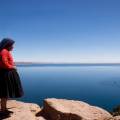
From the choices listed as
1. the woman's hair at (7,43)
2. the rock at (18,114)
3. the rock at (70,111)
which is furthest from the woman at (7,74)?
the rock at (70,111)

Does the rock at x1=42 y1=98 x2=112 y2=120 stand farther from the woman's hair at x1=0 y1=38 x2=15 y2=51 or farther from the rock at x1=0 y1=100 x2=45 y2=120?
the woman's hair at x1=0 y1=38 x2=15 y2=51

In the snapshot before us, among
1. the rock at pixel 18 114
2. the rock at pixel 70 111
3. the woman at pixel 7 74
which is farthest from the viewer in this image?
the rock at pixel 70 111

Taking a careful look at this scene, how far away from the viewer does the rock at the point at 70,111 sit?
10344 millimetres

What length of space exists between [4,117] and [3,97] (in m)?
0.74

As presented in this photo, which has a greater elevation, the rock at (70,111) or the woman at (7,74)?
the woman at (7,74)

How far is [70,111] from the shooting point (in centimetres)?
1073

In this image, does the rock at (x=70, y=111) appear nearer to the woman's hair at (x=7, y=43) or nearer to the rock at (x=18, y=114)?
the rock at (x=18, y=114)

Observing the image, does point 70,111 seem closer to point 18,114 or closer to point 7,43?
point 18,114

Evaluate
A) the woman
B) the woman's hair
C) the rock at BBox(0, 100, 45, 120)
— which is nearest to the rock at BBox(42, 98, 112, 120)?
the rock at BBox(0, 100, 45, 120)

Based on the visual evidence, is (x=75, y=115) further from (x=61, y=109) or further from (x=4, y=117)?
(x=4, y=117)

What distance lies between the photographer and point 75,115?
1038 cm

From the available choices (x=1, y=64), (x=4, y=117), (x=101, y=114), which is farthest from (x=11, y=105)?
(x=101, y=114)

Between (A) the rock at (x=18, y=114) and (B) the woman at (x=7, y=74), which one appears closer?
(B) the woman at (x=7, y=74)

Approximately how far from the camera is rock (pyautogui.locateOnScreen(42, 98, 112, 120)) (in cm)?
1034
